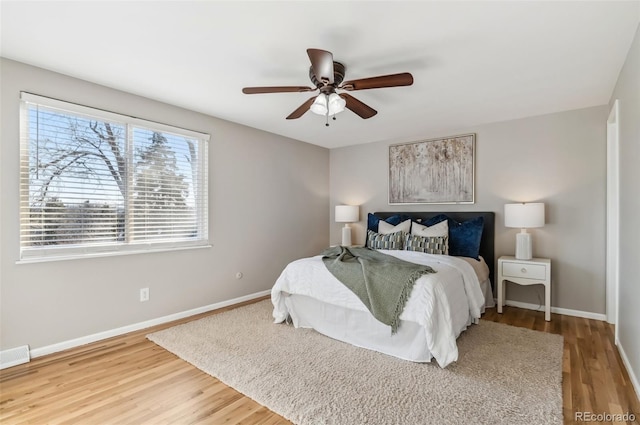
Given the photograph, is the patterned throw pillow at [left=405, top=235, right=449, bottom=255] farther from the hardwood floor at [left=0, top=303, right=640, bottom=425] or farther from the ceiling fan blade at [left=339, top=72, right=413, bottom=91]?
the ceiling fan blade at [left=339, top=72, right=413, bottom=91]

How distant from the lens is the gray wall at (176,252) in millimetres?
2518

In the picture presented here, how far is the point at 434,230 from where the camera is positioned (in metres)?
4.02

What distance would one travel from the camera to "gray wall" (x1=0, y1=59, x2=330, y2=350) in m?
2.52

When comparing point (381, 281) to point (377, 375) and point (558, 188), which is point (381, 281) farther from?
point (558, 188)

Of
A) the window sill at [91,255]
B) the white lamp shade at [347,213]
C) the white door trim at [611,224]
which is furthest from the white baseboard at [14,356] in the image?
the white door trim at [611,224]

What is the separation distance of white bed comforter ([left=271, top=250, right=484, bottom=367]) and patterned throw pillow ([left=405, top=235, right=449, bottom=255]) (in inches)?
11.6

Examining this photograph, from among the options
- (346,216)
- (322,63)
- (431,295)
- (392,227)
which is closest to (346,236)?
(346,216)

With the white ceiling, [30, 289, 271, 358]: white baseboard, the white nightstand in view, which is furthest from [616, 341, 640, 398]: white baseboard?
[30, 289, 271, 358]: white baseboard

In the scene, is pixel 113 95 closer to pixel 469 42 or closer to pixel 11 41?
pixel 11 41

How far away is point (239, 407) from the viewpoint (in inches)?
77.4

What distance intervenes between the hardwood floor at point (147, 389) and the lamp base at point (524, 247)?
101 centimetres

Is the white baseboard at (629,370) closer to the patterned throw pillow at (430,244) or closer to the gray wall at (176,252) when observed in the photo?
the patterned throw pillow at (430,244)

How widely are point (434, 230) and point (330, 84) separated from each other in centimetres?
246

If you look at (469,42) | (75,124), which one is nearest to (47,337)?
(75,124)
